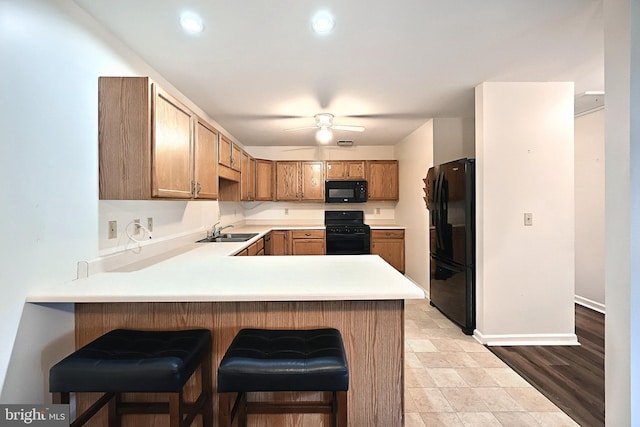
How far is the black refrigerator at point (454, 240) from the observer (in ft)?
8.94

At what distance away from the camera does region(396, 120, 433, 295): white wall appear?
3816mm

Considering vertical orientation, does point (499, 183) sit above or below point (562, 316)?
above

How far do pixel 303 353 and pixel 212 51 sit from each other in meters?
2.01

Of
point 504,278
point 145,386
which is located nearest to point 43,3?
point 145,386

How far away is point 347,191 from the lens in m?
5.05

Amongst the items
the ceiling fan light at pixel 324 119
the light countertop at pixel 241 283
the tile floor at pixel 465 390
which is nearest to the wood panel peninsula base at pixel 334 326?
the light countertop at pixel 241 283

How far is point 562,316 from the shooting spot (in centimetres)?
259

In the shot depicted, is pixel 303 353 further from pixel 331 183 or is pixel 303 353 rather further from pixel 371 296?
pixel 331 183

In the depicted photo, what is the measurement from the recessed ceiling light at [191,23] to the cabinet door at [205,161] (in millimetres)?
629

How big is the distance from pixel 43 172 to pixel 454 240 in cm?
312

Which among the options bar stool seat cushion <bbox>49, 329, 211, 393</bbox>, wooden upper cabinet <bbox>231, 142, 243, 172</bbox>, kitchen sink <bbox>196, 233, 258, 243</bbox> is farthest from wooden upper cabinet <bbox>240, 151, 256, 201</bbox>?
bar stool seat cushion <bbox>49, 329, 211, 393</bbox>

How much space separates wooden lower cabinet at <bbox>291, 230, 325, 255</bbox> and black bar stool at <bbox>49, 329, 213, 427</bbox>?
3.48 meters

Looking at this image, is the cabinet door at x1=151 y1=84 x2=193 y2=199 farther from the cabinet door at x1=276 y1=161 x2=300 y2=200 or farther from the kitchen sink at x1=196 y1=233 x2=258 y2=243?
the cabinet door at x1=276 y1=161 x2=300 y2=200

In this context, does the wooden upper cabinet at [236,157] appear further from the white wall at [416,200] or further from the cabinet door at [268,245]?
the white wall at [416,200]
